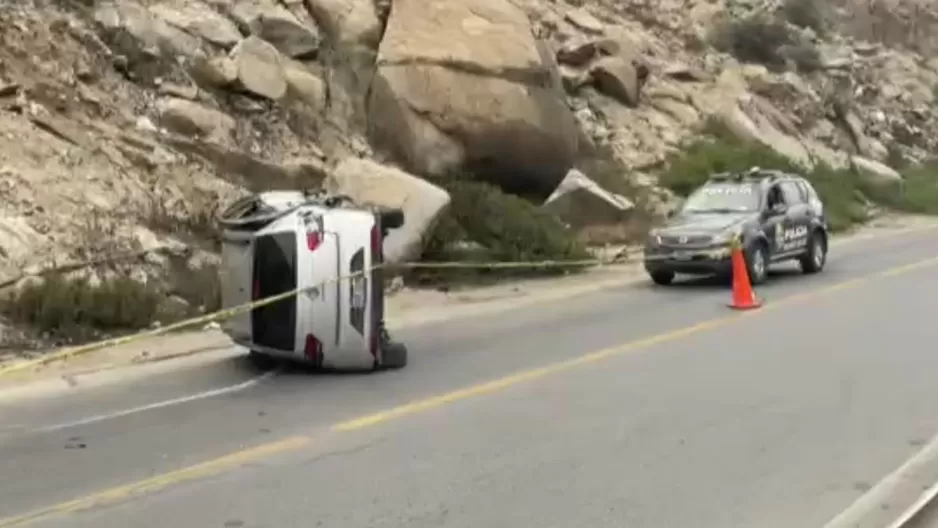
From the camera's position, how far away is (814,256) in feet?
74.4

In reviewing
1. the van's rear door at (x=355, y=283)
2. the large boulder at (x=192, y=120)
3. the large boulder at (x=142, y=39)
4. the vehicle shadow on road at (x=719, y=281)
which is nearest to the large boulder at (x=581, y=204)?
the vehicle shadow on road at (x=719, y=281)

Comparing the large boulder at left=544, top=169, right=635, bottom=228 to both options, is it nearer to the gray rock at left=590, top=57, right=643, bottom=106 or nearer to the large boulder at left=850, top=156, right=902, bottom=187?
the gray rock at left=590, top=57, right=643, bottom=106

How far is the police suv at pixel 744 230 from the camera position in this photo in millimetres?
20094

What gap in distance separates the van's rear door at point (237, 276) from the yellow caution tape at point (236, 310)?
0.28 ft

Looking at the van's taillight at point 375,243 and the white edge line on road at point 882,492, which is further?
the van's taillight at point 375,243

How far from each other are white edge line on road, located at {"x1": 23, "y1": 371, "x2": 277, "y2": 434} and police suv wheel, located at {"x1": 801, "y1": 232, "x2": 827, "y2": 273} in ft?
41.6

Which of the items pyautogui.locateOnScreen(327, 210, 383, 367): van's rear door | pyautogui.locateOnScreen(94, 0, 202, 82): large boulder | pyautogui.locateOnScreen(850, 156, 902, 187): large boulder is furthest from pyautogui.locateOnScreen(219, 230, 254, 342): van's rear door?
pyautogui.locateOnScreen(850, 156, 902, 187): large boulder

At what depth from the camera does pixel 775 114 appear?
40906 mm

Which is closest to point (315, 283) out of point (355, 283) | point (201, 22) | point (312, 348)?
point (355, 283)

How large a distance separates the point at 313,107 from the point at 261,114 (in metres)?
1.71

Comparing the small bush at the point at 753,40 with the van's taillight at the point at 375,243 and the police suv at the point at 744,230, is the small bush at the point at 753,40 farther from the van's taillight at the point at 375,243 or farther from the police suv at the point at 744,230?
the van's taillight at the point at 375,243

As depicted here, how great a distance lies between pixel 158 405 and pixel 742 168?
24311 millimetres

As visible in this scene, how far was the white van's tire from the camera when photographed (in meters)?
12.5

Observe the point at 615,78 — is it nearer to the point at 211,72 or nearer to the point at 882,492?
the point at 211,72
